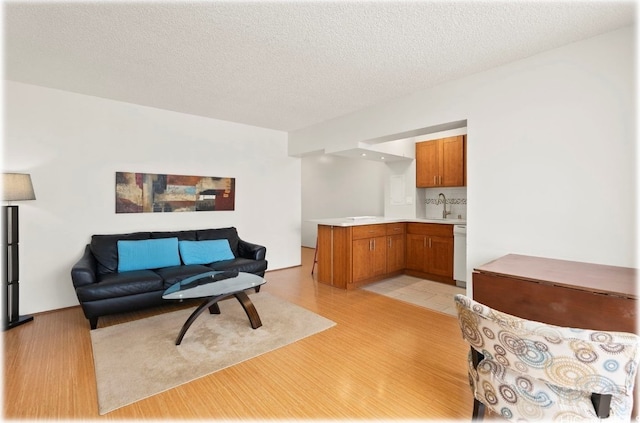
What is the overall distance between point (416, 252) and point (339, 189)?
3.20 m

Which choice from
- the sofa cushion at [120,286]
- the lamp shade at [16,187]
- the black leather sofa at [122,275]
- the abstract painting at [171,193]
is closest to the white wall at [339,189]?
the abstract painting at [171,193]

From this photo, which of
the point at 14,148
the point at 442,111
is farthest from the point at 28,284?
the point at 442,111

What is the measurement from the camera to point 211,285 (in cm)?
290

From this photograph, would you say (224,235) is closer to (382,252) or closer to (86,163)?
(86,163)

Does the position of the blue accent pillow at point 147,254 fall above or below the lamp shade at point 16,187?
below

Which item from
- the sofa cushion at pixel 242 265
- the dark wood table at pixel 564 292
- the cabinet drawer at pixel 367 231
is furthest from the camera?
the cabinet drawer at pixel 367 231

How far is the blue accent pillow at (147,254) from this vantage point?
346 centimetres

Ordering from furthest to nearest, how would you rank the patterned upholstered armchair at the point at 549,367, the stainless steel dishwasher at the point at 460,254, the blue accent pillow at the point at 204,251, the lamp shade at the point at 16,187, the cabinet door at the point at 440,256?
1. the cabinet door at the point at 440,256
2. the stainless steel dishwasher at the point at 460,254
3. the blue accent pillow at the point at 204,251
4. the lamp shade at the point at 16,187
5. the patterned upholstered armchair at the point at 549,367

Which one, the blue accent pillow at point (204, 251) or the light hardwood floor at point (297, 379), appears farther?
the blue accent pillow at point (204, 251)

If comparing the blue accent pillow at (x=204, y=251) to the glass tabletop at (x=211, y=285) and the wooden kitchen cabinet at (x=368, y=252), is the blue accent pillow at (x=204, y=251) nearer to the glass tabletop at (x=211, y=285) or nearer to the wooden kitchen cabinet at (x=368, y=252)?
the glass tabletop at (x=211, y=285)

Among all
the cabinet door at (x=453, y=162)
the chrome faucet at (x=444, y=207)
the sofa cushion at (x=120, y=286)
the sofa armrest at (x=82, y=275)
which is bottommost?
the sofa cushion at (x=120, y=286)

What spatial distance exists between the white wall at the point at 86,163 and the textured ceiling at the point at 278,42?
0.34 metres

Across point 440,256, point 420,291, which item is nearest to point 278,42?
point 420,291

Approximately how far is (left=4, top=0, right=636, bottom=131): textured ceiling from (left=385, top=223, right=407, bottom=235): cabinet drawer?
211cm
